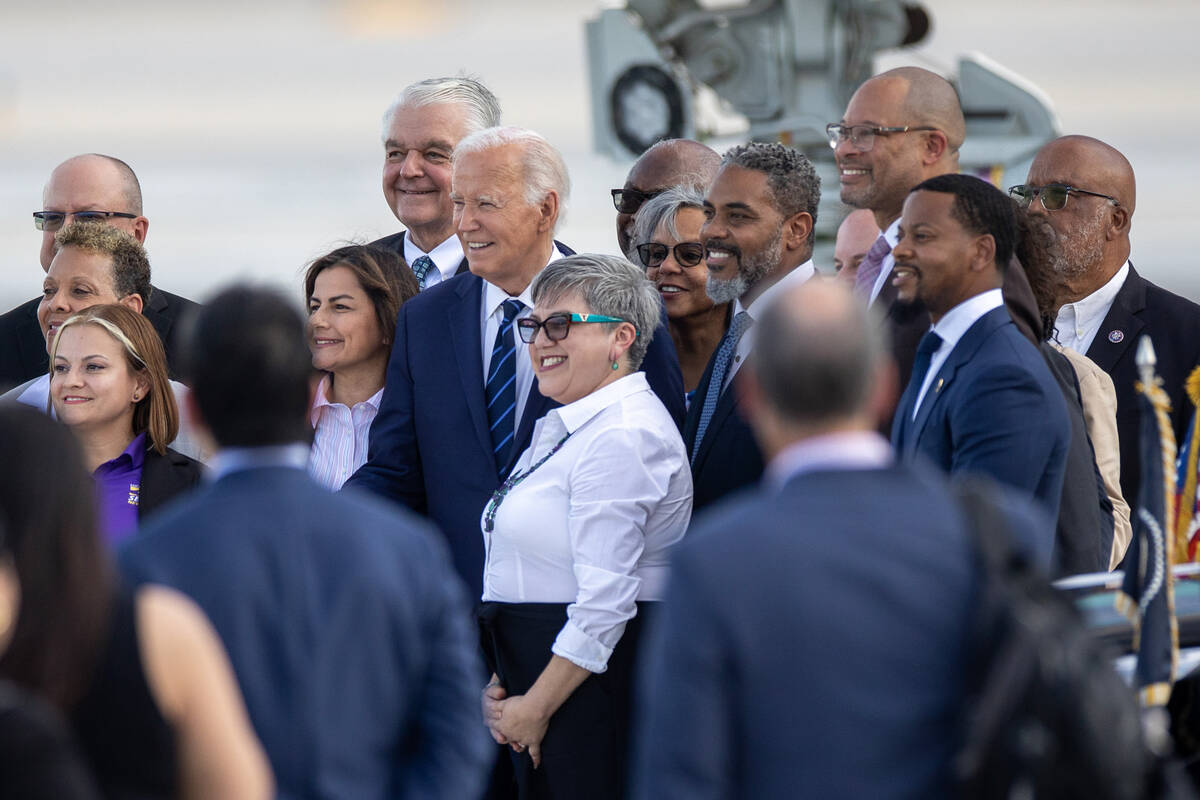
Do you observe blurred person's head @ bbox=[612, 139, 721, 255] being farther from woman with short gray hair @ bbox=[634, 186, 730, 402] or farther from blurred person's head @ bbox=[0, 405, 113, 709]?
blurred person's head @ bbox=[0, 405, 113, 709]

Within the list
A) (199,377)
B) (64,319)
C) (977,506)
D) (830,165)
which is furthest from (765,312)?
(830,165)

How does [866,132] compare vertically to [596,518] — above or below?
above

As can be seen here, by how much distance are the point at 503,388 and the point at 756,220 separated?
36.6 inches

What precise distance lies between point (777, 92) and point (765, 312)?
14.2 meters

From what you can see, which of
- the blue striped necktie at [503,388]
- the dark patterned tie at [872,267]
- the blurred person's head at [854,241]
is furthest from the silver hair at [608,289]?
the blurred person's head at [854,241]

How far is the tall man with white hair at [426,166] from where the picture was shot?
507 cm

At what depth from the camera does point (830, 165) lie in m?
14.5

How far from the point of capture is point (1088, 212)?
5.00m

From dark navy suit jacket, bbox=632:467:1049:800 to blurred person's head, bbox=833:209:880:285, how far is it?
3446mm

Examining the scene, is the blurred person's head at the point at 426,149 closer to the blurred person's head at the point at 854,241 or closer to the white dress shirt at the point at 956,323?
the blurred person's head at the point at 854,241

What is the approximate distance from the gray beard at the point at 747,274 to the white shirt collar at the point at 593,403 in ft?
2.27

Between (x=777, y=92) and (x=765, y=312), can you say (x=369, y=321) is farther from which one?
(x=777, y=92)

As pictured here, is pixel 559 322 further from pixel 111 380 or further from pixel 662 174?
pixel 662 174

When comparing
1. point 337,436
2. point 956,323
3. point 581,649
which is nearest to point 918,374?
point 956,323
